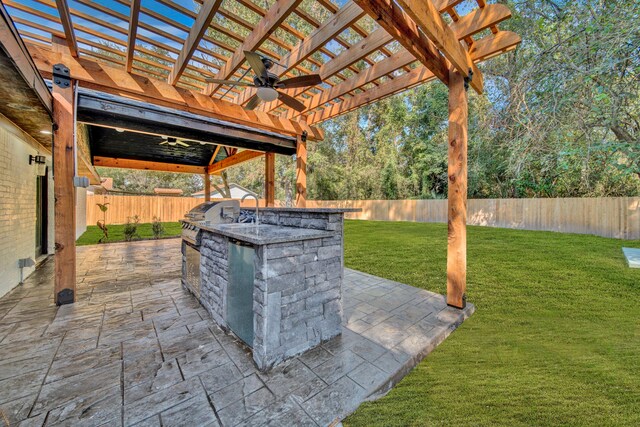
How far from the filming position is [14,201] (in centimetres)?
387

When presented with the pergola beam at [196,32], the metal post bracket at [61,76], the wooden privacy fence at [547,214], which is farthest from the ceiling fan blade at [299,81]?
the wooden privacy fence at [547,214]

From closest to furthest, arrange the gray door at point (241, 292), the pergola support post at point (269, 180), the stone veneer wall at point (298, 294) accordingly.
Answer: the stone veneer wall at point (298, 294)
the gray door at point (241, 292)
the pergola support post at point (269, 180)

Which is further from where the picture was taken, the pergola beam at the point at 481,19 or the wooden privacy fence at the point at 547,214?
the wooden privacy fence at the point at 547,214

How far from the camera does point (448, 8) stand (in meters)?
2.63

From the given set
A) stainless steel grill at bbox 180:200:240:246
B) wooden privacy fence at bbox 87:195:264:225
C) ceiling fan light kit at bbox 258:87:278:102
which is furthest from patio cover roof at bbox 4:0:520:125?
wooden privacy fence at bbox 87:195:264:225

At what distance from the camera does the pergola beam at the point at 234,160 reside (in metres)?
6.65

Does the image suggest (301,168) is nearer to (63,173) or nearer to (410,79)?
(410,79)

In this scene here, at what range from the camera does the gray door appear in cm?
224

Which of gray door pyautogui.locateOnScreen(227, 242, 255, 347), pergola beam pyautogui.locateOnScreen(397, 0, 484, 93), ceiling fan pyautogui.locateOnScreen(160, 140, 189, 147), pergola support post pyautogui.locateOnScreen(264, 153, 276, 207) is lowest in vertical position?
gray door pyautogui.locateOnScreen(227, 242, 255, 347)

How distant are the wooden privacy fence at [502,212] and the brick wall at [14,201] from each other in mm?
5973

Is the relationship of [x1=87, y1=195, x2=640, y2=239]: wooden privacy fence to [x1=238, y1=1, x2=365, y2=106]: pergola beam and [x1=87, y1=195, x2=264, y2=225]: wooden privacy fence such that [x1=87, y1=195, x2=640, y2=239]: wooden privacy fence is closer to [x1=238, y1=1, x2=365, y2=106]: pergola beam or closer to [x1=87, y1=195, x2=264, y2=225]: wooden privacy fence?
[x1=87, y1=195, x2=264, y2=225]: wooden privacy fence

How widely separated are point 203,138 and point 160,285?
2.63m

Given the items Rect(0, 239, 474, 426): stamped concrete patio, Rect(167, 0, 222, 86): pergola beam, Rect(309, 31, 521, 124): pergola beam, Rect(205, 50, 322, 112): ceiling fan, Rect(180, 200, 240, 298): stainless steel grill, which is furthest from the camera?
Rect(180, 200, 240, 298): stainless steel grill

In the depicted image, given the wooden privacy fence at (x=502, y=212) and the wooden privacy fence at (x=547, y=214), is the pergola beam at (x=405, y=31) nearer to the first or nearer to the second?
the wooden privacy fence at (x=502, y=212)
